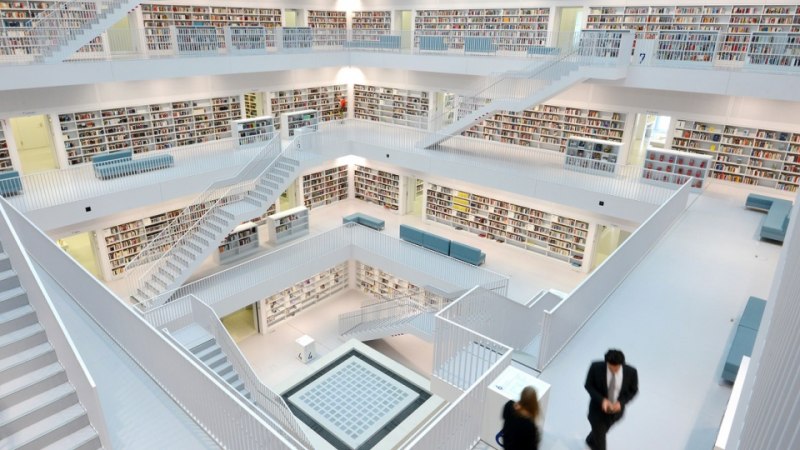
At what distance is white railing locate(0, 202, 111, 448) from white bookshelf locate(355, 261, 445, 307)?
32.8 ft

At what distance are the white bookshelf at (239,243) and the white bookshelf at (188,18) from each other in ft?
17.3

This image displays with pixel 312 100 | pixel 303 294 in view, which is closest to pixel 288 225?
pixel 303 294

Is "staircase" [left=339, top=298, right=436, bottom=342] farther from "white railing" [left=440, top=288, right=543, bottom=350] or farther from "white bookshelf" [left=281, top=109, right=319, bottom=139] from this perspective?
"white bookshelf" [left=281, top=109, right=319, bottom=139]

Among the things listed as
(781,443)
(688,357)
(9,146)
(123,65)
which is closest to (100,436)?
(781,443)

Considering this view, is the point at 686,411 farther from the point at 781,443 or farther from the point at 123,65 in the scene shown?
the point at 123,65

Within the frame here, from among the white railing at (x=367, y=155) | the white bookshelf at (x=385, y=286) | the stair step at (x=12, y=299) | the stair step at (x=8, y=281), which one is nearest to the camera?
the stair step at (x=12, y=299)

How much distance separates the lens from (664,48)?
41.2 feet

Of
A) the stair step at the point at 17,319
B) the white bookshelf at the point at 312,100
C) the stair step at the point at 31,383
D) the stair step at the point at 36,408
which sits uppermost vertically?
the white bookshelf at the point at 312,100

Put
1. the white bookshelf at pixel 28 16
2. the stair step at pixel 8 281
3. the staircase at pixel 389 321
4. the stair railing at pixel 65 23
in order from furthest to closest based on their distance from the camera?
the staircase at pixel 389 321 → the white bookshelf at pixel 28 16 → the stair railing at pixel 65 23 → the stair step at pixel 8 281

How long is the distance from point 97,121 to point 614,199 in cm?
1321

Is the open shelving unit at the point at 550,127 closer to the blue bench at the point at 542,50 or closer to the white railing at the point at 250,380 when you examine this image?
the blue bench at the point at 542,50

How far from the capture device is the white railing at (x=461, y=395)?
423 cm

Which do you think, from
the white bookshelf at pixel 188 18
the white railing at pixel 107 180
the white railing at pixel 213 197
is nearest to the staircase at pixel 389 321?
the white railing at pixel 213 197

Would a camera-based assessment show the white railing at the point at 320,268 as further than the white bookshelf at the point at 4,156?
Yes
